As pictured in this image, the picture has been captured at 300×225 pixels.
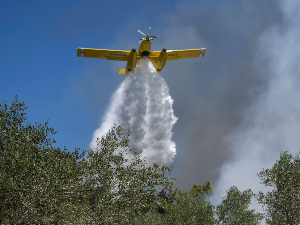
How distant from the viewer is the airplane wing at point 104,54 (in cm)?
3166

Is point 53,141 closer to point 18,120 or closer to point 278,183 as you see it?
point 18,120

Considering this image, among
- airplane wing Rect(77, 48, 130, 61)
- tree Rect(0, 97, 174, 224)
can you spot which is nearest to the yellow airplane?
airplane wing Rect(77, 48, 130, 61)

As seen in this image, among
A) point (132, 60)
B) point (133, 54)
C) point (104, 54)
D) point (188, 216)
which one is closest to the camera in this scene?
point (188, 216)

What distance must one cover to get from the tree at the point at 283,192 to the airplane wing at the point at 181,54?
71.4 feet

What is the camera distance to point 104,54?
32375 millimetres

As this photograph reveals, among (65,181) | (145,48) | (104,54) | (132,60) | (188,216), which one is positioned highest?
(145,48)

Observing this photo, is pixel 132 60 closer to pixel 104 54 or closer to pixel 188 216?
pixel 104 54

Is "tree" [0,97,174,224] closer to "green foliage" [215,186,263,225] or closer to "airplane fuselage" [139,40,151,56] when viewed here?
"green foliage" [215,186,263,225]

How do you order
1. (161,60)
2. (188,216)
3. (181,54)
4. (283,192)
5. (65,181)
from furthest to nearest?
(181,54) < (161,60) < (188,216) < (283,192) < (65,181)

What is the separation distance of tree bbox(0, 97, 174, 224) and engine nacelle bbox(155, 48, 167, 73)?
64.0ft

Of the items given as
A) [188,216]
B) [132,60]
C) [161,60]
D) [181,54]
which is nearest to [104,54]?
[132,60]

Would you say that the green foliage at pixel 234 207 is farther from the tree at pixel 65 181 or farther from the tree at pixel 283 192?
the tree at pixel 65 181

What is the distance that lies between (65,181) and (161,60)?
25.2 metres

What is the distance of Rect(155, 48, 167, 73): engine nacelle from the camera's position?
3075 cm
